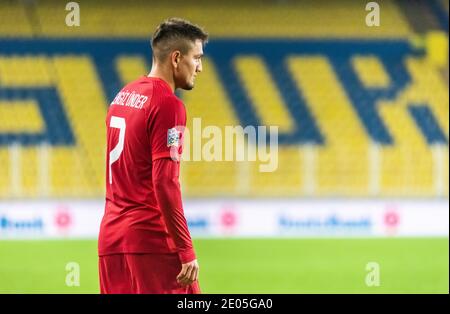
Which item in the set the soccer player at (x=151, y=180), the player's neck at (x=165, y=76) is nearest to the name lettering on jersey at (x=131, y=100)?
the soccer player at (x=151, y=180)

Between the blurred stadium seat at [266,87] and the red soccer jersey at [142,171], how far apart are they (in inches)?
368

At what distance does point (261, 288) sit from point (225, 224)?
354 cm

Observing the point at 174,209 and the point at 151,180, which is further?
the point at 151,180

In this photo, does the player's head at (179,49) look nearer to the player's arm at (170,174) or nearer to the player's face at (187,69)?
the player's face at (187,69)

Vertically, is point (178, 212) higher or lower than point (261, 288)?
higher

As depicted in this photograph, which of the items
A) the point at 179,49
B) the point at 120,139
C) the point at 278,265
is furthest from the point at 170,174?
the point at 278,265

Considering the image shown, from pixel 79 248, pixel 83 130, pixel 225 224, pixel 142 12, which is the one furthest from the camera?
pixel 142 12

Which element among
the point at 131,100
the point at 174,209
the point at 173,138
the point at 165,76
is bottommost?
the point at 174,209

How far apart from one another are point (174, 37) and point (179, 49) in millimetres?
60

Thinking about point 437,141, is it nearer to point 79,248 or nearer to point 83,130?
point 83,130

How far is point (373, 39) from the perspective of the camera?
633 inches

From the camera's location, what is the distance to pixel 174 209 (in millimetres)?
4066

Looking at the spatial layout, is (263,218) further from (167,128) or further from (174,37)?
(167,128)
